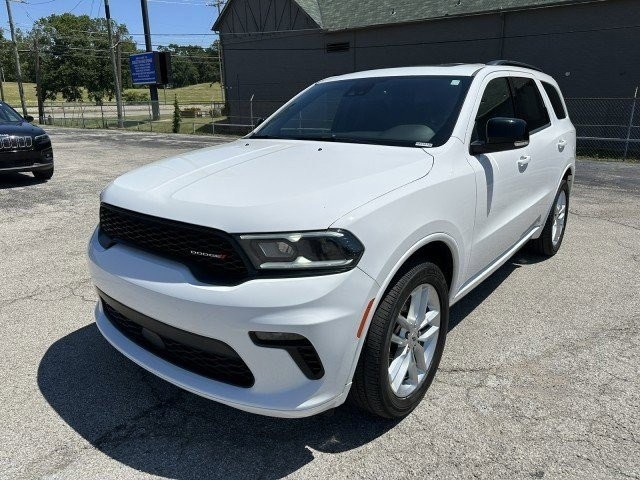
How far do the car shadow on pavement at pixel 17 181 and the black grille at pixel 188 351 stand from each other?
821 cm

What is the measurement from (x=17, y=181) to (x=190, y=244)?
30.8 feet

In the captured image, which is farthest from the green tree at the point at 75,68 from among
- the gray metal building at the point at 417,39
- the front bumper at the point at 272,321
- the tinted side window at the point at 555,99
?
the front bumper at the point at 272,321

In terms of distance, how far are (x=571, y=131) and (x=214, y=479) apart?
16.1 ft

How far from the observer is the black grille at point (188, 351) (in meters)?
2.22

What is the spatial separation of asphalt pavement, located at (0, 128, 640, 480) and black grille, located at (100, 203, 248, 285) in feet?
3.00

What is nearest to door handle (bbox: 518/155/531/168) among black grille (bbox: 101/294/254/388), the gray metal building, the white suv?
the white suv

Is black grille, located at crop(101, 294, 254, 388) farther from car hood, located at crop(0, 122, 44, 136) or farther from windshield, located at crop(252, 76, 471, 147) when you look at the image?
car hood, located at crop(0, 122, 44, 136)

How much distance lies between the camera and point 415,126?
10.7ft

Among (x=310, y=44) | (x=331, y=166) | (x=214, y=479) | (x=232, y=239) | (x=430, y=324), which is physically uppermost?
(x=310, y=44)

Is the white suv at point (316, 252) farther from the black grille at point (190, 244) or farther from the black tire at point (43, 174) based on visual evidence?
the black tire at point (43, 174)

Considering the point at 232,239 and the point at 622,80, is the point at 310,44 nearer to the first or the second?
the point at 622,80

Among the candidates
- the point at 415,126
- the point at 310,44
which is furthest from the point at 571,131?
the point at 310,44

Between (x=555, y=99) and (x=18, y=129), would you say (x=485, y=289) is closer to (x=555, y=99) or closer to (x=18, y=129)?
(x=555, y=99)

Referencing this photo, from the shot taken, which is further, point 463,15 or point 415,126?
point 463,15
